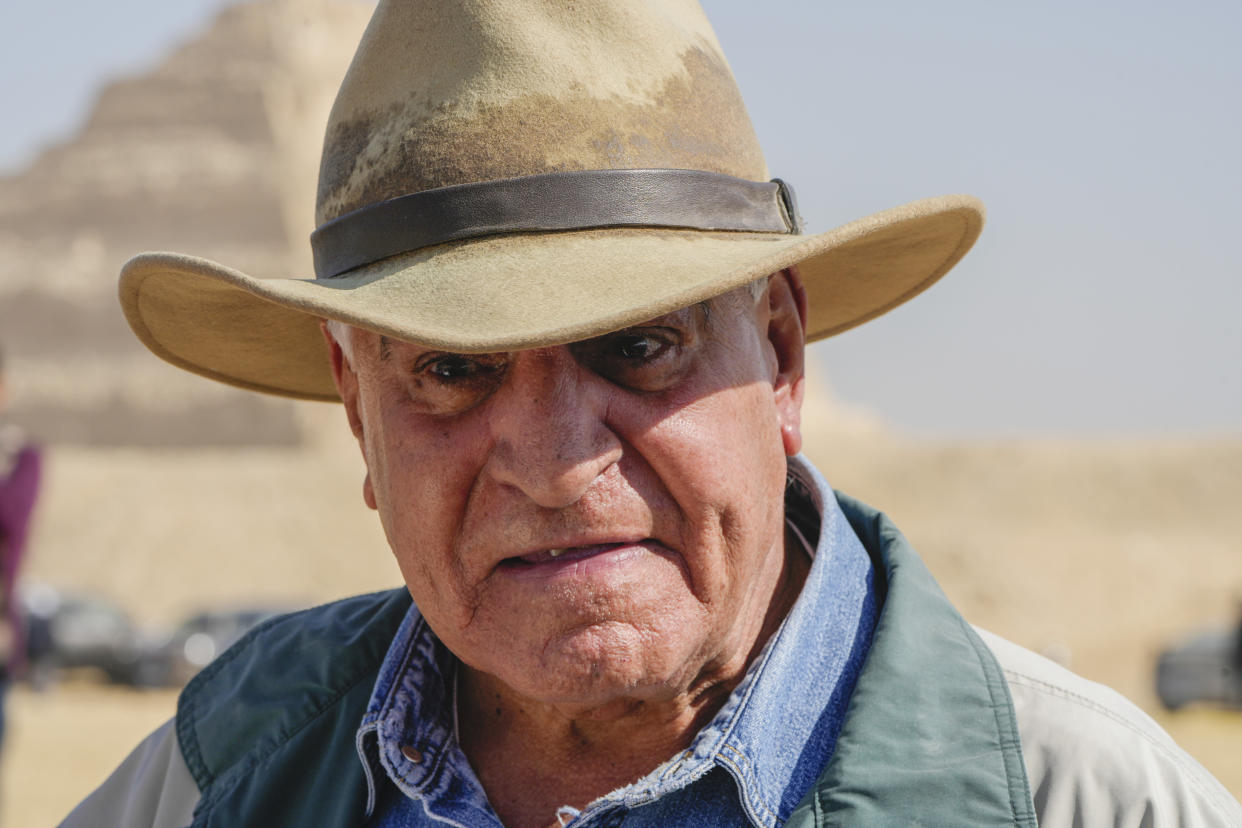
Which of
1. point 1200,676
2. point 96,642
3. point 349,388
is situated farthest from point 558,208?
point 96,642

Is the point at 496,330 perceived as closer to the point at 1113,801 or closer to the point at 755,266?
the point at 755,266

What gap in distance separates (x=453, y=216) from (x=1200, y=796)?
114 centimetres

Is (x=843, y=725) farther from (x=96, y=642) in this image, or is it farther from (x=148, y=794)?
(x=96, y=642)

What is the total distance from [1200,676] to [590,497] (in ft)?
59.0

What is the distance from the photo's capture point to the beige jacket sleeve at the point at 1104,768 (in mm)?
1609

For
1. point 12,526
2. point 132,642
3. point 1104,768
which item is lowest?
point 132,642

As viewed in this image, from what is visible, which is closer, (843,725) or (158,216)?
(843,725)

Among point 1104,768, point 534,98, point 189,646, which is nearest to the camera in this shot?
point 1104,768

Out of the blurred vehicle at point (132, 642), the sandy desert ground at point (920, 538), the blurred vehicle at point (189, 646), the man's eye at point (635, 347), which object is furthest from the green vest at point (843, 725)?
the blurred vehicle at point (189, 646)

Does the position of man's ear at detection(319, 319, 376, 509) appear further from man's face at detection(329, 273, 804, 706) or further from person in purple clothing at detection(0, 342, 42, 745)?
person in purple clothing at detection(0, 342, 42, 745)

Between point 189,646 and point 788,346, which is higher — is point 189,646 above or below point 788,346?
below

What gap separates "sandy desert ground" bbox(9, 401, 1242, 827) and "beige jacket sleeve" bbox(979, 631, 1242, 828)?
41.1 ft

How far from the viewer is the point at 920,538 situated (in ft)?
122

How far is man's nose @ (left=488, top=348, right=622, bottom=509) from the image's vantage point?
5.69 ft
